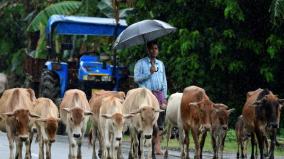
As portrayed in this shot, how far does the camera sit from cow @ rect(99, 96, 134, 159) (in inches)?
631

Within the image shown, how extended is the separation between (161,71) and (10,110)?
3100 millimetres

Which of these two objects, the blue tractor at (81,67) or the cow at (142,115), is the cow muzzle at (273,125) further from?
the blue tractor at (81,67)

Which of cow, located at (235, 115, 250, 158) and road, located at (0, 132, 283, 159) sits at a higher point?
cow, located at (235, 115, 250, 158)

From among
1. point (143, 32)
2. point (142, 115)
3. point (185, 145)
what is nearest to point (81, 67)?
point (143, 32)

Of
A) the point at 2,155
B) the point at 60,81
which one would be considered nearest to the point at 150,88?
the point at 2,155

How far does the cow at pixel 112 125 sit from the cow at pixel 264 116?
2.96 metres

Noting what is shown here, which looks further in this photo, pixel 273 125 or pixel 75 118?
pixel 273 125

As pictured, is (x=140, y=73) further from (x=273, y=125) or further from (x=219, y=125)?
(x=273, y=125)

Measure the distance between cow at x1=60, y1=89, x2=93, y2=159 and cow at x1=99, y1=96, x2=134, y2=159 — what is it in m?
0.38

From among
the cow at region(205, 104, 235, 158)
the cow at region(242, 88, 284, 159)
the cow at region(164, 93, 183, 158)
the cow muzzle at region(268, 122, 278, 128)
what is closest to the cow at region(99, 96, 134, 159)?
the cow at region(164, 93, 183, 158)

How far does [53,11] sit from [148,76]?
16.1 m

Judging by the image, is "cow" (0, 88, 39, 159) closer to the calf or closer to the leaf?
the calf

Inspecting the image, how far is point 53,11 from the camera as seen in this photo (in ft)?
110

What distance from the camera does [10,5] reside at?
4247 centimetres
